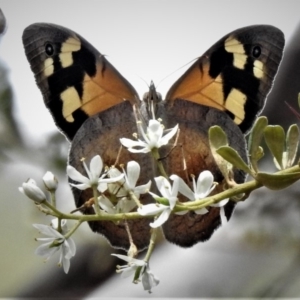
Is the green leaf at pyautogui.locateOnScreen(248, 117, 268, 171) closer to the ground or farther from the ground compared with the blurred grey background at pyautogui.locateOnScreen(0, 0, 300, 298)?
farther from the ground

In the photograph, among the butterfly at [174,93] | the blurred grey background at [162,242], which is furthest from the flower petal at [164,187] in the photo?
the blurred grey background at [162,242]

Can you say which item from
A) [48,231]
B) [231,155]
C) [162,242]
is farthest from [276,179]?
[162,242]

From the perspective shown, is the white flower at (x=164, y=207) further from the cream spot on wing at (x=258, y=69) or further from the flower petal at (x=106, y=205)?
the cream spot on wing at (x=258, y=69)

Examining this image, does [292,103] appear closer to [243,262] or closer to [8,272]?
[243,262]

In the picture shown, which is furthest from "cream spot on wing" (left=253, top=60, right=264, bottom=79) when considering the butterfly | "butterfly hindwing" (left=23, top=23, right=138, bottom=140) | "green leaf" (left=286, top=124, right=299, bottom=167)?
"green leaf" (left=286, top=124, right=299, bottom=167)

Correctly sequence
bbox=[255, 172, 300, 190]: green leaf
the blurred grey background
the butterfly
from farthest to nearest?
the blurred grey background → the butterfly → bbox=[255, 172, 300, 190]: green leaf

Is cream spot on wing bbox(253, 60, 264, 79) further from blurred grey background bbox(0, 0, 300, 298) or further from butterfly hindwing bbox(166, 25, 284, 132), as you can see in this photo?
blurred grey background bbox(0, 0, 300, 298)

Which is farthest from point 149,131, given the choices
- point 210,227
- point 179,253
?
point 179,253
